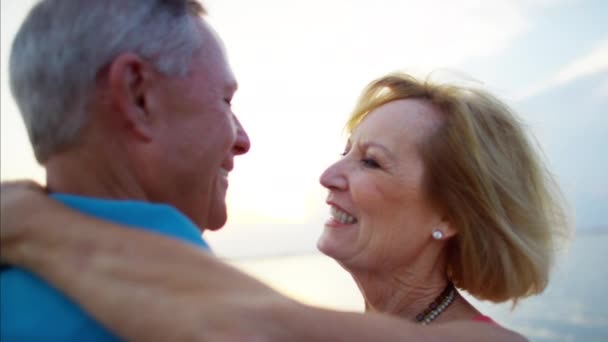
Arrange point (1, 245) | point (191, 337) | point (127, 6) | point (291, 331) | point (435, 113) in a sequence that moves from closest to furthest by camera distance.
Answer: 1. point (191, 337)
2. point (291, 331)
3. point (1, 245)
4. point (127, 6)
5. point (435, 113)

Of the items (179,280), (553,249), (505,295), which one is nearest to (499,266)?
(505,295)

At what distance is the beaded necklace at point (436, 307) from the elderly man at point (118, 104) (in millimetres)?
1778

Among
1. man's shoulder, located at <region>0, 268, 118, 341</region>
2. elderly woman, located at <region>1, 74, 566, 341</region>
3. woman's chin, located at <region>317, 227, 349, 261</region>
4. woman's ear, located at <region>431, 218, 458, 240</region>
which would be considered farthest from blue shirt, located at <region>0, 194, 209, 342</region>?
woman's ear, located at <region>431, 218, 458, 240</region>

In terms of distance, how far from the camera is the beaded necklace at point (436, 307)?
9.62 ft

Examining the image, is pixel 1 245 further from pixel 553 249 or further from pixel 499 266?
pixel 553 249

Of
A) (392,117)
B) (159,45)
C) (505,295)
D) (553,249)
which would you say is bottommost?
(505,295)

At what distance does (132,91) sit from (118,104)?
50 mm

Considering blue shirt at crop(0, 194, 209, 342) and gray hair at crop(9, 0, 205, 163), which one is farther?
gray hair at crop(9, 0, 205, 163)

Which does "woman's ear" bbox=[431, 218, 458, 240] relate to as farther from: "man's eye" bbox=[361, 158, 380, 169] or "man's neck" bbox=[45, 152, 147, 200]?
"man's neck" bbox=[45, 152, 147, 200]

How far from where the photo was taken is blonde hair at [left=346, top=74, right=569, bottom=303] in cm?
290

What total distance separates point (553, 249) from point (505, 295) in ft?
1.39

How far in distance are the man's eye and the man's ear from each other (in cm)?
A: 172

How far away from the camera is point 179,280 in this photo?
3.65 feet

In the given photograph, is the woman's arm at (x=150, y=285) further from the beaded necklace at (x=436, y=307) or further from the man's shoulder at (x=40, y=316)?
the beaded necklace at (x=436, y=307)
